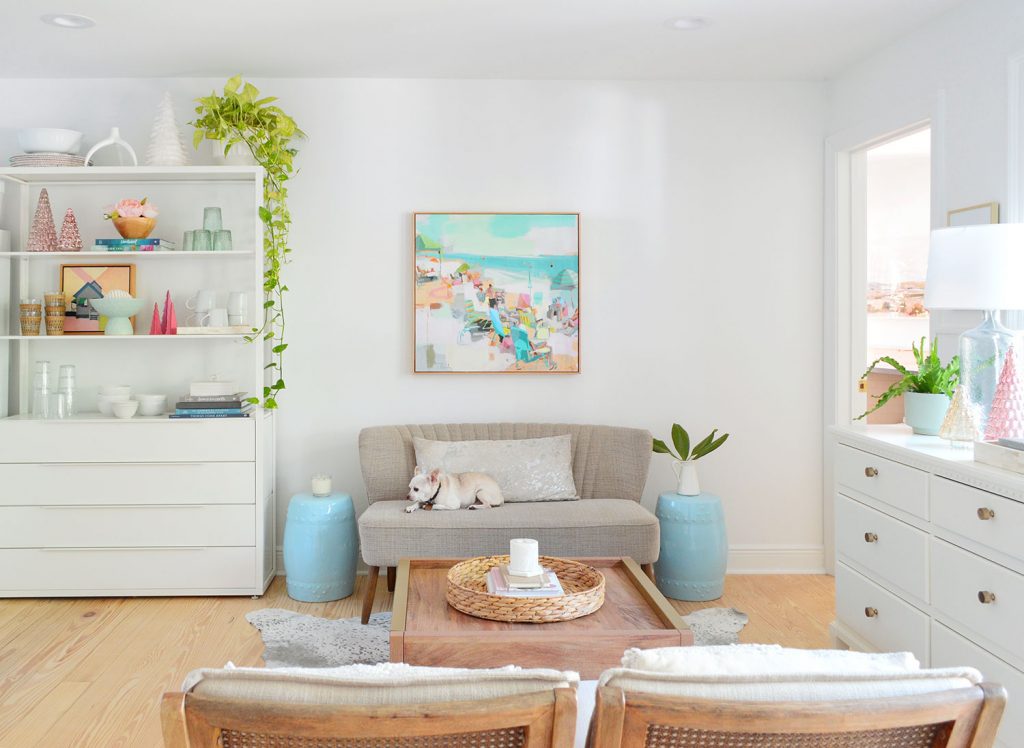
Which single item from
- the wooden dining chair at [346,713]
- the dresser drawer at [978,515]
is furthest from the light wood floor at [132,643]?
the wooden dining chair at [346,713]

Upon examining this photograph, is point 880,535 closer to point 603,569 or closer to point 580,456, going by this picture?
point 603,569

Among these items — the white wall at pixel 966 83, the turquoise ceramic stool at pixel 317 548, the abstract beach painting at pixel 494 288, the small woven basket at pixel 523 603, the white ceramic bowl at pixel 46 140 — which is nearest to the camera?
the small woven basket at pixel 523 603

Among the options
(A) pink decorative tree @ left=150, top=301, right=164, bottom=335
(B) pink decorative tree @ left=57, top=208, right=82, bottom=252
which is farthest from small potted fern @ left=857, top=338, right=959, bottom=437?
(B) pink decorative tree @ left=57, top=208, right=82, bottom=252

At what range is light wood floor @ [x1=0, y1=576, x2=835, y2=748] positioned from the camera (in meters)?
2.69

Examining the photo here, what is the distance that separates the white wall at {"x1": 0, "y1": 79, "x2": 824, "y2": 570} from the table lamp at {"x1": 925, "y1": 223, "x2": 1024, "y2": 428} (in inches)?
68.8

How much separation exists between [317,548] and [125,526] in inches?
35.2

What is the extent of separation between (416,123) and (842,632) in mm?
3009

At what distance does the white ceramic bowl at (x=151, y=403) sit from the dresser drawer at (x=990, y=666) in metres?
3.38

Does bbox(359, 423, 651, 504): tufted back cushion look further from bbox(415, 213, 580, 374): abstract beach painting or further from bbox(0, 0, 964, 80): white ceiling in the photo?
bbox(0, 0, 964, 80): white ceiling

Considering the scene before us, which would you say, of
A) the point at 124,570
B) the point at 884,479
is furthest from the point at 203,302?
the point at 884,479

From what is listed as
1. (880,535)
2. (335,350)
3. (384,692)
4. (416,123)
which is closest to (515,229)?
(416,123)

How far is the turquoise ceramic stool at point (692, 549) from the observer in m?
3.91

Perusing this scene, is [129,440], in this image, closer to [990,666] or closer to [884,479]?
[884,479]

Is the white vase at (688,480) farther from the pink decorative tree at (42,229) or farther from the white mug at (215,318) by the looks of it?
the pink decorative tree at (42,229)
